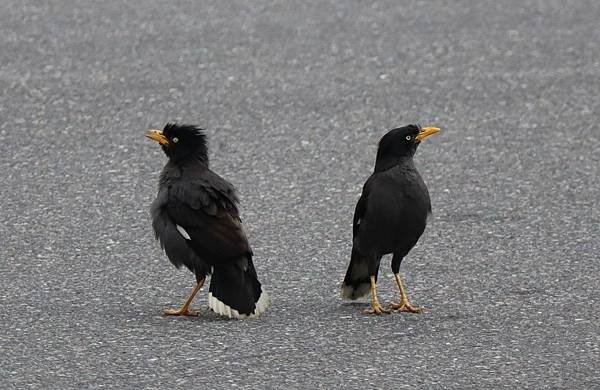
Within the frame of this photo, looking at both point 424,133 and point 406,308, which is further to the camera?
point 424,133

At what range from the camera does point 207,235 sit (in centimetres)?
759

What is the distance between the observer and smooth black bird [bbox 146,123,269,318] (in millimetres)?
7512

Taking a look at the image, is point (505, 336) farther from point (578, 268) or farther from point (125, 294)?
point (125, 294)

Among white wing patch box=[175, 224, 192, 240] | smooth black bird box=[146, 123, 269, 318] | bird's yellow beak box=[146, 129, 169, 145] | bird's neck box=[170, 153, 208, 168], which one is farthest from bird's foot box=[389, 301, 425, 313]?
bird's yellow beak box=[146, 129, 169, 145]

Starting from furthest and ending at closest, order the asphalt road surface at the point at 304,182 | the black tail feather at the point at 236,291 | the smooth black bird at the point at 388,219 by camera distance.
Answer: the smooth black bird at the point at 388,219
the black tail feather at the point at 236,291
the asphalt road surface at the point at 304,182

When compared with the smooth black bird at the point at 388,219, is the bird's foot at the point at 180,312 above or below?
below

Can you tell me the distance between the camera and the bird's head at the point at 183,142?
26.5ft

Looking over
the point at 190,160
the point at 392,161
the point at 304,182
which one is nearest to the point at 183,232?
the point at 190,160

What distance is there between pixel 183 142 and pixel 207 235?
29.5 inches

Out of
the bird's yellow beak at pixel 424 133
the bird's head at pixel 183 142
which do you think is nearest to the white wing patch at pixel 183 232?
the bird's head at pixel 183 142

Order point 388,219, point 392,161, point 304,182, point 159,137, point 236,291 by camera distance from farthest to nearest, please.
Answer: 1. point 304,182
2. point 159,137
3. point 392,161
4. point 388,219
5. point 236,291

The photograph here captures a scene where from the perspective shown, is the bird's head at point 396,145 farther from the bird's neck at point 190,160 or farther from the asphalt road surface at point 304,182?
the bird's neck at point 190,160

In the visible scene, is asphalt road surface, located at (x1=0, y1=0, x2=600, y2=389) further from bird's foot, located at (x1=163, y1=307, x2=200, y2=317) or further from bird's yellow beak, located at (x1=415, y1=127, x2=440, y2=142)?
bird's yellow beak, located at (x1=415, y1=127, x2=440, y2=142)

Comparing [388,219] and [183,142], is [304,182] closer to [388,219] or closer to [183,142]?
[183,142]
